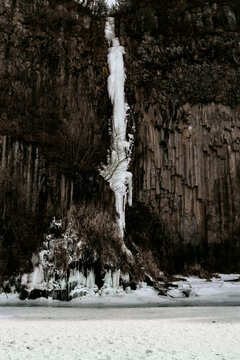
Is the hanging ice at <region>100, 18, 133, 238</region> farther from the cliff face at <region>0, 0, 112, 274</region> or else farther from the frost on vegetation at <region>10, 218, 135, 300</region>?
the frost on vegetation at <region>10, 218, 135, 300</region>

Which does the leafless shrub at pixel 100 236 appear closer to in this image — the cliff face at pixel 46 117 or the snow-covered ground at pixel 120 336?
the cliff face at pixel 46 117

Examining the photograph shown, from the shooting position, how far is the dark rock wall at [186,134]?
2267 cm

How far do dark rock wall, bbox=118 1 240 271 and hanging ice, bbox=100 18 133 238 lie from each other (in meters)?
0.51

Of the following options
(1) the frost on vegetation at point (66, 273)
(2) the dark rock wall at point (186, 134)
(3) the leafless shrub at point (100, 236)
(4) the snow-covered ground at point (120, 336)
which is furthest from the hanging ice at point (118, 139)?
(4) the snow-covered ground at point (120, 336)

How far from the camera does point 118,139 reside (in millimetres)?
22641

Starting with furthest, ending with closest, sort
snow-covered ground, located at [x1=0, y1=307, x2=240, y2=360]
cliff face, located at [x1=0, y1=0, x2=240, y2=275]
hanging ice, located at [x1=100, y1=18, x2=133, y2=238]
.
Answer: hanging ice, located at [x1=100, y1=18, x2=133, y2=238]
cliff face, located at [x1=0, y1=0, x2=240, y2=275]
snow-covered ground, located at [x1=0, y1=307, x2=240, y2=360]

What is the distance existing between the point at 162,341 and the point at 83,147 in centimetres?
1551

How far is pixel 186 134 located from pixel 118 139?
12.7 feet

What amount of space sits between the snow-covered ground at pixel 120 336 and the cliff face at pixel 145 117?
980 centimetres

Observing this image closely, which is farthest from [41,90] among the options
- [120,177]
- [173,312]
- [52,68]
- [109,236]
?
[173,312]

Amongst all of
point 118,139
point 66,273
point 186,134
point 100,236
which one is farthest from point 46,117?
point 66,273

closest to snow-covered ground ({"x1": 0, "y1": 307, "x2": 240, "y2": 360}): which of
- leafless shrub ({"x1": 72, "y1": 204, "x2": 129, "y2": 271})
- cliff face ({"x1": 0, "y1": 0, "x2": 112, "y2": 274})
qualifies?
leafless shrub ({"x1": 72, "y1": 204, "x2": 129, "y2": 271})

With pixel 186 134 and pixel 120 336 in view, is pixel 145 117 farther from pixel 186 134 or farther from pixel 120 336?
pixel 120 336

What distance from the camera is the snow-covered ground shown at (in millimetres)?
6207
